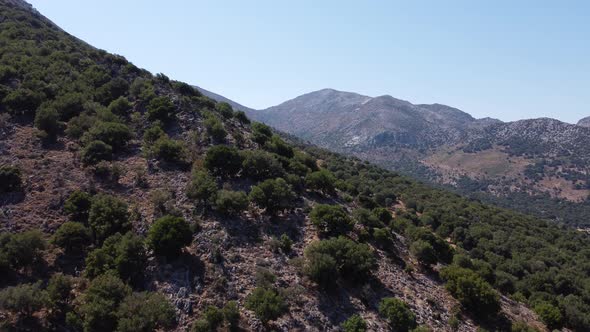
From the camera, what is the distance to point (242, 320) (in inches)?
824

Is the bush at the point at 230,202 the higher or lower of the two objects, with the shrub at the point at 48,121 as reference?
lower

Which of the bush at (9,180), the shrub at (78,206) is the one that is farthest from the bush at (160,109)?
the shrub at (78,206)

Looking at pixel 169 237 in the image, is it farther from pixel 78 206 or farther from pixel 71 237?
pixel 78 206

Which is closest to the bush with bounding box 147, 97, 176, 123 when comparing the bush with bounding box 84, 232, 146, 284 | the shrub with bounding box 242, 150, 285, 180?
the shrub with bounding box 242, 150, 285, 180

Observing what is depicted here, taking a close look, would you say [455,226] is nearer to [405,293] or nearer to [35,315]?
[405,293]

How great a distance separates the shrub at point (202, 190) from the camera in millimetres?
29591

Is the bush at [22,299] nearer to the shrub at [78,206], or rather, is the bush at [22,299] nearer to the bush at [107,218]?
the bush at [107,218]

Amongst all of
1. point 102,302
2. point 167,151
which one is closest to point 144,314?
point 102,302

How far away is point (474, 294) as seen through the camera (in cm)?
2631

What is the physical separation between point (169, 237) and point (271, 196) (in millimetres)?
9450

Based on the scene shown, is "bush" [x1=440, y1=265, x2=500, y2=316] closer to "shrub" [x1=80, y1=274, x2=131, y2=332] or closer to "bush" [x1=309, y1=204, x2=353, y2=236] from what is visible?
"bush" [x1=309, y1=204, x2=353, y2=236]

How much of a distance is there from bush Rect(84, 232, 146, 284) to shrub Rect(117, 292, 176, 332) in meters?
2.55

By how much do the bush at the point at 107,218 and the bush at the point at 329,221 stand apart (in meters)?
14.1

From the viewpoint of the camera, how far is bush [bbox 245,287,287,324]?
20438mm
